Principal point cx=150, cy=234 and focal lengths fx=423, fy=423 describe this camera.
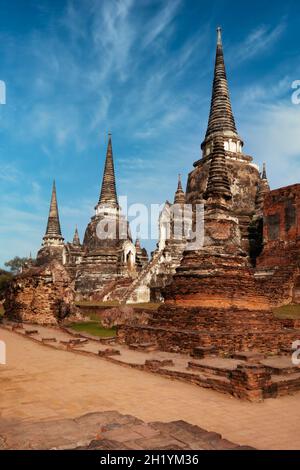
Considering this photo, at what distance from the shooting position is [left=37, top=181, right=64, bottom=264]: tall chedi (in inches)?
1596

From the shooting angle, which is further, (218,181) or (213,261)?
(218,181)

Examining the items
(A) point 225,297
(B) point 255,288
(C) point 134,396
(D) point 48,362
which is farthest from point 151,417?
(B) point 255,288

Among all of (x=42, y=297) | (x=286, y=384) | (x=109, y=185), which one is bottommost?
(x=286, y=384)

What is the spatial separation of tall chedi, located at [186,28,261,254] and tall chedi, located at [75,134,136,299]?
24.1ft

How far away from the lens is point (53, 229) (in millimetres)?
42375

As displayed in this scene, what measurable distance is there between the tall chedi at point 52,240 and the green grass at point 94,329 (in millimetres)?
20943

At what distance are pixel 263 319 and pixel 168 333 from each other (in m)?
2.66

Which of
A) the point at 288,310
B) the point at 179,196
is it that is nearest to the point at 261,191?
the point at 179,196

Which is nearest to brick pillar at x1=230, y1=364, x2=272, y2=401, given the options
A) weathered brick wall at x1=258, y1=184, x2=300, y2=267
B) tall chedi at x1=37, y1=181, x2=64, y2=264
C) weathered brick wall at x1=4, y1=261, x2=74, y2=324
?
weathered brick wall at x1=4, y1=261, x2=74, y2=324

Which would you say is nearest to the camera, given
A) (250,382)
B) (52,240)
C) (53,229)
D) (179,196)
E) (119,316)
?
(250,382)

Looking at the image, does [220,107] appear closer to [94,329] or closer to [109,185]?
[109,185]

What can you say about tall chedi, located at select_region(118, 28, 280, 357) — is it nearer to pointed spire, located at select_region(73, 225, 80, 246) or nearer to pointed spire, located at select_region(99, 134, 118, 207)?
pointed spire, located at select_region(99, 134, 118, 207)

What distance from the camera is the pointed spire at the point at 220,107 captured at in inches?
1129

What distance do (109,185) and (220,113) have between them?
11527 mm
